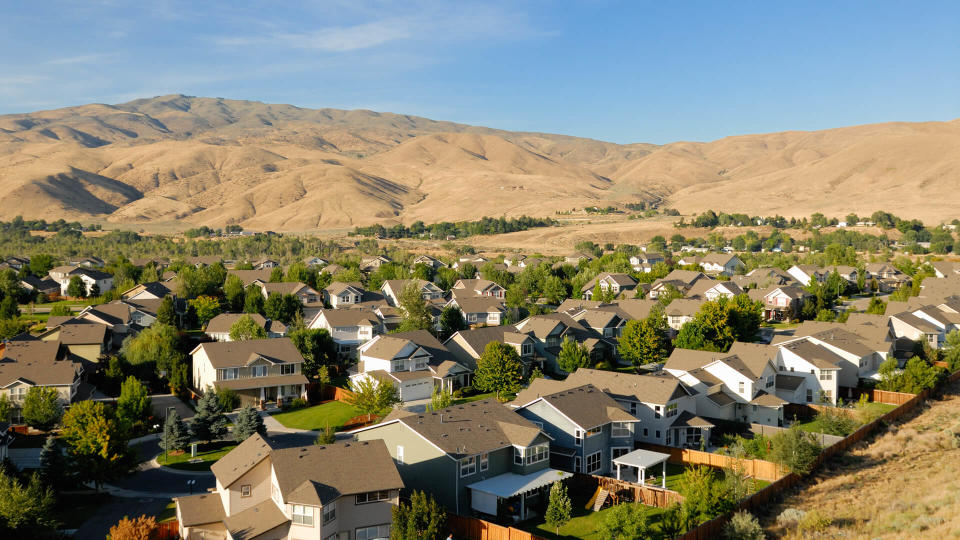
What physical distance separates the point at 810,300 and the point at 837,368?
35.7 m

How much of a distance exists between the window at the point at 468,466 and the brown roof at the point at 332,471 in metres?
3.51

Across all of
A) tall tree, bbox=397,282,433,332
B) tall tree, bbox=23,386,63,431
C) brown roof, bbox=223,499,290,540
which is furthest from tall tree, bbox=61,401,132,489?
tall tree, bbox=397,282,433,332

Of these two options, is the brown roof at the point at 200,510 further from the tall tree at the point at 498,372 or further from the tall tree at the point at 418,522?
the tall tree at the point at 498,372

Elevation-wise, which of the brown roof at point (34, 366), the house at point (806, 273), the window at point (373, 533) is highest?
the house at point (806, 273)

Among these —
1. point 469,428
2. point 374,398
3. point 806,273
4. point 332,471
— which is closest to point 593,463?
point 469,428

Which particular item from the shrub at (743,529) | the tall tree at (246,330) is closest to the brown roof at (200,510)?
the shrub at (743,529)

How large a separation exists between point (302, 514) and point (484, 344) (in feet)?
107

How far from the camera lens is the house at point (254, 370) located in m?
51.2

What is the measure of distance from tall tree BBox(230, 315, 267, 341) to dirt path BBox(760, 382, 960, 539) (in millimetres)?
44164

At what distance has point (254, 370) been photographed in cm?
5219

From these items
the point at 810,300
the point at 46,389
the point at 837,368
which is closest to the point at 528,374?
the point at 837,368

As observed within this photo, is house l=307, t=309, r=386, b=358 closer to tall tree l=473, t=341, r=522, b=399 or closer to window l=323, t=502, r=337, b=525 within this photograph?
tall tree l=473, t=341, r=522, b=399

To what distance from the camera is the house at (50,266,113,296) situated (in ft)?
322

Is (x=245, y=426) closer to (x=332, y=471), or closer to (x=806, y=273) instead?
(x=332, y=471)
